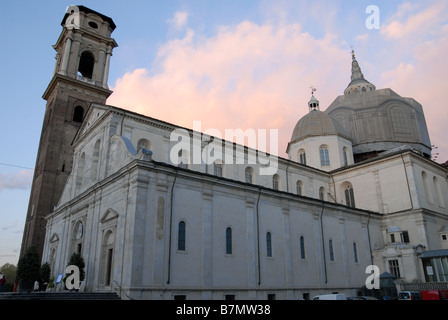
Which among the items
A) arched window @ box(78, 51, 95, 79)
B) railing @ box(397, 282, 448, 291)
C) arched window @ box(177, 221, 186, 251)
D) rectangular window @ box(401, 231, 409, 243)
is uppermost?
arched window @ box(78, 51, 95, 79)

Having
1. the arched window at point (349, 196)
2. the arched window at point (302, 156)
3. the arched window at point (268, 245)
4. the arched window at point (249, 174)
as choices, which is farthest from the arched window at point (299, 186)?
the arched window at point (268, 245)

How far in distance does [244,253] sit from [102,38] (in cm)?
3499

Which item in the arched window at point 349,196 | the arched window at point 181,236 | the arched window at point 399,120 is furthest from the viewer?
the arched window at point 399,120

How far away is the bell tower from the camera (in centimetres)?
3597

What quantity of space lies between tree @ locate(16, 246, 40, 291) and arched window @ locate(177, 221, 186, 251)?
10194 millimetres

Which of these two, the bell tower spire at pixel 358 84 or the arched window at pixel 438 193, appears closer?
the arched window at pixel 438 193

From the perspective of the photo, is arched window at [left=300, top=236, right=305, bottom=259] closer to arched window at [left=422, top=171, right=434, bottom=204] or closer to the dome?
arched window at [left=422, top=171, right=434, bottom=204]

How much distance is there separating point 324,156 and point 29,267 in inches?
1226

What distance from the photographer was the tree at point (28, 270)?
2313cm

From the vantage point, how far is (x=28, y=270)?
23156 millimetres

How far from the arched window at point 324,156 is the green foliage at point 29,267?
29.7 meters

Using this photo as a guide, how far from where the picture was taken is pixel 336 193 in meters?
39.4

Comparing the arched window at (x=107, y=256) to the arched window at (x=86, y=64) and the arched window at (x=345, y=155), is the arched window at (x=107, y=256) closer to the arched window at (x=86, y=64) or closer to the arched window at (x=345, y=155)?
the arched window at (x=345, y=155)

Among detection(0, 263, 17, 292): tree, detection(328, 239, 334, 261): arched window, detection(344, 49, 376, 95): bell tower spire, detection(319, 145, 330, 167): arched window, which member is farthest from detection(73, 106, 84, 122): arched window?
detection(0, 263, 17, 292): tree
